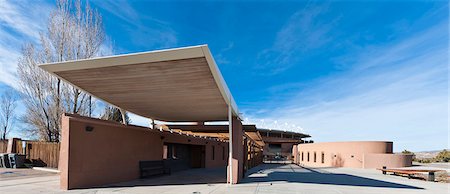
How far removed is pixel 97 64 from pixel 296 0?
10.5 meters

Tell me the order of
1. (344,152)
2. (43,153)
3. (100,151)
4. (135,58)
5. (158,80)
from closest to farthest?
1. (135,58)
2. (158,80)
3. (100,151)
4. (43,153)
5. (344,152)

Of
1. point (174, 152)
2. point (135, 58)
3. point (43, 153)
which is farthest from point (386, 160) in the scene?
point (43, 153)

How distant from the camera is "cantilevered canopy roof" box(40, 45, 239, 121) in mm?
7188

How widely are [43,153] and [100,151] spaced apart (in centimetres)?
838

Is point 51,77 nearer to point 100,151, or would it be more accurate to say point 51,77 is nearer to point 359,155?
point 100,151

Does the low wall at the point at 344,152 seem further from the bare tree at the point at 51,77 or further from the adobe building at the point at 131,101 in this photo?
the bare tree at the point at 51,77

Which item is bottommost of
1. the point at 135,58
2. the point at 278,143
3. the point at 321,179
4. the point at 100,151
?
the point at 278,143

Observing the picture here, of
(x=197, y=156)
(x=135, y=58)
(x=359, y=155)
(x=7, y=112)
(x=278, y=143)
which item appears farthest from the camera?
(x=278, y=143)

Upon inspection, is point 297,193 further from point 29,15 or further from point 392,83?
point 29,15

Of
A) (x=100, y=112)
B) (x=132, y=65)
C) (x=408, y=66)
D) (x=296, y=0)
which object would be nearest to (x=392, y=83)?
(x=408, y=66)

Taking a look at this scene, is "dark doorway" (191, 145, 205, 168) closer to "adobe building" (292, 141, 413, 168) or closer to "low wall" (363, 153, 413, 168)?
"adobe building" (292, 141, 413, 168)

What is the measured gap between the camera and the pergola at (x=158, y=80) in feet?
23.7

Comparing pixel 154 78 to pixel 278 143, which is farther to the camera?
pixel 278 143

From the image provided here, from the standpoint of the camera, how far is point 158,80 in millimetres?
8688
